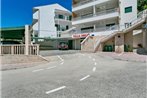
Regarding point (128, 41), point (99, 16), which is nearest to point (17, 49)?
point (128, 41)

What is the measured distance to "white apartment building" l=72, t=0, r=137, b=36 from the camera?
3231 centimetres

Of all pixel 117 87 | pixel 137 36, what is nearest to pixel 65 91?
pixel 117 87

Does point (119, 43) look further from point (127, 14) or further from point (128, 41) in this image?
point (127, 14)

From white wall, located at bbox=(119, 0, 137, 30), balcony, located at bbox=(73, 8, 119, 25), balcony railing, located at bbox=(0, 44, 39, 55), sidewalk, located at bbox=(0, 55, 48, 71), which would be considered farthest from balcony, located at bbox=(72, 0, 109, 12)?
sidewalk, located at bbox=(0, 55, 48, 71)

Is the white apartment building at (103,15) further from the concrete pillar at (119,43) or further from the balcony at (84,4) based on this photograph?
the concrete pillar at (119,43)

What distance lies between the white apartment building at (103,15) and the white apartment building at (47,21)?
671 cm

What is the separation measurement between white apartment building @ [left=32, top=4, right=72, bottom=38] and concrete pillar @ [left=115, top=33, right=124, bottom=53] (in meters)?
21.9

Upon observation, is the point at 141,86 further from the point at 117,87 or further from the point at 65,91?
the point at 65,91

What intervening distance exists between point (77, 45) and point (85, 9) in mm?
9306

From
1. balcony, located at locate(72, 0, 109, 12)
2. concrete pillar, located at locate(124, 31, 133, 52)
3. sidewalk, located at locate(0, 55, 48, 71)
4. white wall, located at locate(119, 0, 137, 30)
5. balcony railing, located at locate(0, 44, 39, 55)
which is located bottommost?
sidewalk, located at locate(0, 55, 48, 71)

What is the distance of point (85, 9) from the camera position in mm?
41188

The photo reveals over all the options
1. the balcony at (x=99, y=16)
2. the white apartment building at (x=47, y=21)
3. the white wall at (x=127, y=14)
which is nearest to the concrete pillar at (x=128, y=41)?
the white wall at (x=127, y=14)

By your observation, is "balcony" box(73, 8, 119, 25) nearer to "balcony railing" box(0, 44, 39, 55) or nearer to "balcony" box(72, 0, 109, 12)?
"balcony" box(72, 0, 109, 12)

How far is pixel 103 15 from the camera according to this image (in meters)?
35.5
